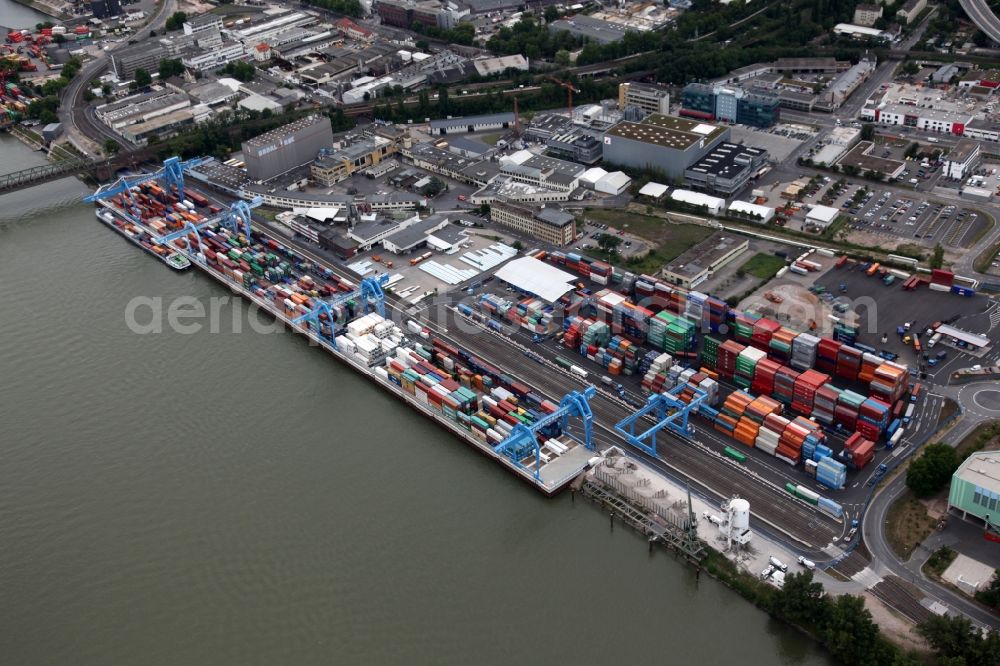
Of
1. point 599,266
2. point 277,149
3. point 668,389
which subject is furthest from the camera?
point 277,149

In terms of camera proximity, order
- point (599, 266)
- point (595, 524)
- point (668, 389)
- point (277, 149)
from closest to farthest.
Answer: point (595, 524) < point (668, 389) < point (599, 266) < point (277, 149)

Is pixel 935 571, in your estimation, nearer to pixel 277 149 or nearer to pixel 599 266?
pixel 599 266

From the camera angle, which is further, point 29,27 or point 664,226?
point 29,27

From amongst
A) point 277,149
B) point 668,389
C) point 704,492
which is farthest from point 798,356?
point 277,149

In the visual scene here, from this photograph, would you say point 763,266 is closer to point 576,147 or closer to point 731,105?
point 576,147

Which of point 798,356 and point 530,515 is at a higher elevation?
point 798,356

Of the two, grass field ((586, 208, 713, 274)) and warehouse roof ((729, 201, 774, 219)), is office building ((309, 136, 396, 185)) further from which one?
warehouse roof ((729, 201, 774, 219))

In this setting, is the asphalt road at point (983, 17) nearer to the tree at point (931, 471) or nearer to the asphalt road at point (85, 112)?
the tree at point (931, 471)
